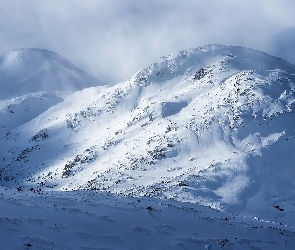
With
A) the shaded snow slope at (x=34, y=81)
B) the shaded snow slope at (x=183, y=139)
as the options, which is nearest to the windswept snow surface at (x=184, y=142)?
the shaded snow slope at (x=183, y=139)

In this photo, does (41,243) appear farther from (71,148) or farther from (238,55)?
(238,55)

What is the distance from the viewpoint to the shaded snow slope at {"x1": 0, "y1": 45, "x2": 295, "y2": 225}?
36344 mm

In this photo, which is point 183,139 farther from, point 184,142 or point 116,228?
point 116,228

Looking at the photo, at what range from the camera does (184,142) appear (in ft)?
164

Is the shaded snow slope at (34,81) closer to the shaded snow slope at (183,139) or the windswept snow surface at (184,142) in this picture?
the windswept snow surface at (184,142)

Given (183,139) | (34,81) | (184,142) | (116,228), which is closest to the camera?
(116,228)

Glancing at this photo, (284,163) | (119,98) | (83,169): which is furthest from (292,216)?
(119,98)

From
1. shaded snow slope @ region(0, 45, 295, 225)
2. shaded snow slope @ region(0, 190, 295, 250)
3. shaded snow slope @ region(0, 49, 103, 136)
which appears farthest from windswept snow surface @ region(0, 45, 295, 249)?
shaded snow slope @ region(0, 49, 103, 136)

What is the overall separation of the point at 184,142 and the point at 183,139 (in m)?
0.93

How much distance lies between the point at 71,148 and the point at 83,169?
15.2m

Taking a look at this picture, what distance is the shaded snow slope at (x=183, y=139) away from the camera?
36.3 meters

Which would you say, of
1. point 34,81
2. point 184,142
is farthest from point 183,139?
point 34,81

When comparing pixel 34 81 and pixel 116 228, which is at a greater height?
pixel 34 81

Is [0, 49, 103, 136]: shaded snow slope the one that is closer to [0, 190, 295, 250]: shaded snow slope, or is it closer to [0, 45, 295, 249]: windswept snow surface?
[0, 45, 295, 249]: windswept snow surface
